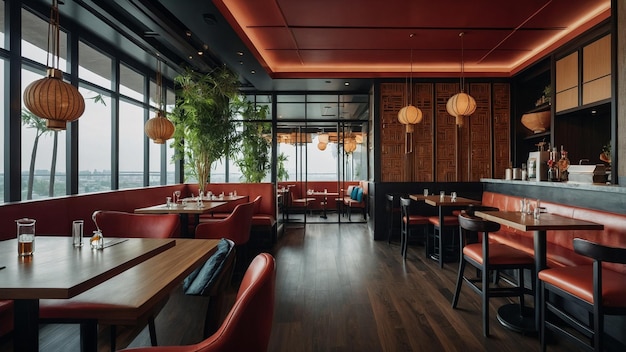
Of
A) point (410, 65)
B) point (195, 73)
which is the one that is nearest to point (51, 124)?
point (195, 73)

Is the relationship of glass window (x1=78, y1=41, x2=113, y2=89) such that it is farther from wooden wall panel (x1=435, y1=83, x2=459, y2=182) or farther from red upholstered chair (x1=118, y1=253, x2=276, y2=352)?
wooden wall panel (x1=435, y1=83, x2=459, y2=182)

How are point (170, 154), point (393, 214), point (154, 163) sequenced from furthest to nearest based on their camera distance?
point (170, 154) < point (154, 163) < point (393, 214)

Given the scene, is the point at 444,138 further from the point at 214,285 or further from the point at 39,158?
the point at 39,158

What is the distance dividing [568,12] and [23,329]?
607 cm

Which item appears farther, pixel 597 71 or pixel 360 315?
pixel 597 71

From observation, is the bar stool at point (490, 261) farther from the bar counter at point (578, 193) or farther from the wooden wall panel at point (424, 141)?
the wooden wall panel at point (424, 141)

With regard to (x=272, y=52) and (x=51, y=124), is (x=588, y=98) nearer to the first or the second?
(x=272, y=52)

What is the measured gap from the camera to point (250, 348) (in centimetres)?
102

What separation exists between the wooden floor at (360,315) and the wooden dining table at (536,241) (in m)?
0.11

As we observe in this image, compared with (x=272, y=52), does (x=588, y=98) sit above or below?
below

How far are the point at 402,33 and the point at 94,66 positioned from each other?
190 inches

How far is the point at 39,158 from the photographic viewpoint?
13.5ft

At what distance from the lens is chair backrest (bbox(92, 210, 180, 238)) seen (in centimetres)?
287

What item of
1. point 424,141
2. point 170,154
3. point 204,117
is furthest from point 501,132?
point 170,154
